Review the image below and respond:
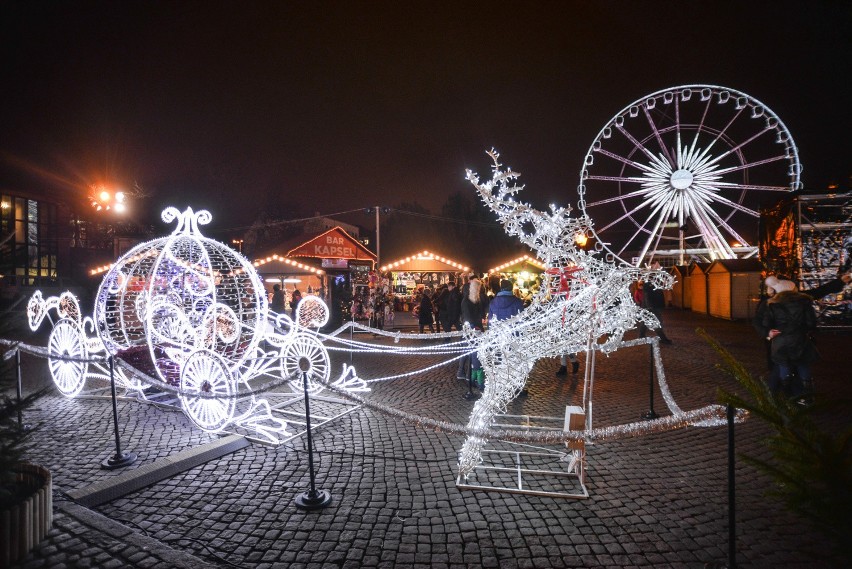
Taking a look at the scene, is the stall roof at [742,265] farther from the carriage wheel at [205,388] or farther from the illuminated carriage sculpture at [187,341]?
the carriage wheel at [205,388]

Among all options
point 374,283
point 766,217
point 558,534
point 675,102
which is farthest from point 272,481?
point 675,102

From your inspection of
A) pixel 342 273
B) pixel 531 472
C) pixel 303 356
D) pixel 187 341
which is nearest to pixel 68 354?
pixel 187 341

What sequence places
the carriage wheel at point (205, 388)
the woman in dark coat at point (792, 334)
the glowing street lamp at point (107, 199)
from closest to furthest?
the carriage wheel at point (205, 388), the woman in dark coat at point (792, 334), the glowing street lamp at point (107, 199)

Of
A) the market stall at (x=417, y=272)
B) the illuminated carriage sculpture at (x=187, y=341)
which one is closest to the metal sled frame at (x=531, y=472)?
the illuminated carriage sculpture at (x=187, y=341)

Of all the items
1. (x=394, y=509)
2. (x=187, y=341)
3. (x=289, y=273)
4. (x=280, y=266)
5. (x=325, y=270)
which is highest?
(x=280, y=266)

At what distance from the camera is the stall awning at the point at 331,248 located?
55.2 ft

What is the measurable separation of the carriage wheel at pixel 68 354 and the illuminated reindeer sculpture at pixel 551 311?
21.3 ft

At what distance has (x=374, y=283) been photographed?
1688 cm

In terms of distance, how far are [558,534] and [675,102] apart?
58.1 feet

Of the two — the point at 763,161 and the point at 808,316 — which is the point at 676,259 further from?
the point at 808,316

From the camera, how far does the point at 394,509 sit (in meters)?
3.65

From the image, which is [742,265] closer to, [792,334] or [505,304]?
[792,334]

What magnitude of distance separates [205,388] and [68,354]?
3.60 m

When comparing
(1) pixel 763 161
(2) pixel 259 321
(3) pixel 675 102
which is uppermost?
(3) pixel 675 102
